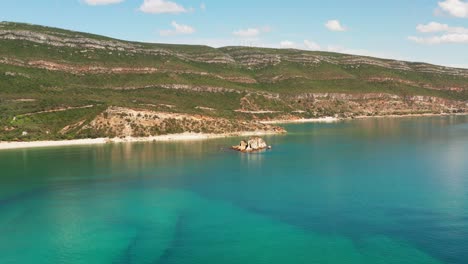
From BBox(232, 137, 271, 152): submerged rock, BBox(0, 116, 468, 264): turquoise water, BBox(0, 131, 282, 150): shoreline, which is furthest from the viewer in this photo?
BBox(0, 131, 282, 150): shoreline

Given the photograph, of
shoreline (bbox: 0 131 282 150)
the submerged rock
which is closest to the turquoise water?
the submerged rock

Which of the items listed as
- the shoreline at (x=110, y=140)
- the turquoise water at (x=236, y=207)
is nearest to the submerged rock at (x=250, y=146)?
the turquoise water at (x=236, y=207)

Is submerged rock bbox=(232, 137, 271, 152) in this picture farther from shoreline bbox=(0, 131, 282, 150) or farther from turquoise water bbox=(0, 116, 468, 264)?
shoreline bbox=(0, 131, 282, 150)

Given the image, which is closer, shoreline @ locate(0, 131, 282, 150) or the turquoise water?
the turquoise water

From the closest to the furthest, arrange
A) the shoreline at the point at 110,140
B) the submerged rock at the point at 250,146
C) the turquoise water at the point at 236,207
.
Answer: the turquoise water at the point at 236,207
the submerged rock at the point at 250,146
the shoreline at the point at 110,140

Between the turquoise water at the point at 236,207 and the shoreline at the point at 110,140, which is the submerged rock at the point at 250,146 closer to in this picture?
the turquoise water at the point at 236,207

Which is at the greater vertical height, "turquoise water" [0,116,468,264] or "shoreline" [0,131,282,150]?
"shoreline" [0,131,282,150]

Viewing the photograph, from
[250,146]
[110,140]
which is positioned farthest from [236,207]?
[110,140]

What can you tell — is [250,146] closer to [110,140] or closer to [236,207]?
[110,140]
